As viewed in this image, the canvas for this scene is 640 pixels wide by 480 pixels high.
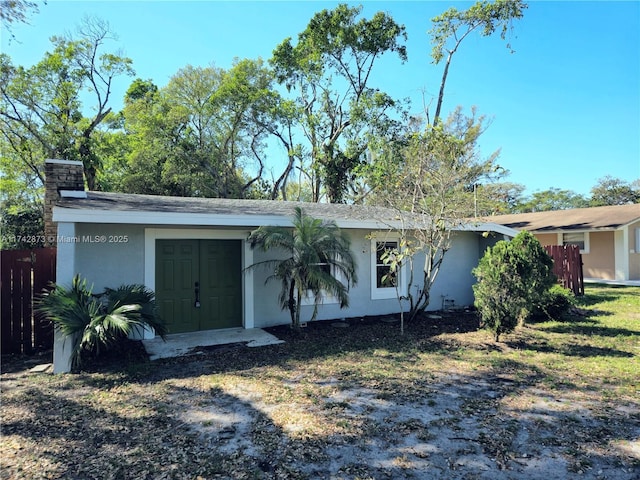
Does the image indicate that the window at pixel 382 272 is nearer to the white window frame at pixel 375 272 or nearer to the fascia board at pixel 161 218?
the white window frame at pixel 375 272

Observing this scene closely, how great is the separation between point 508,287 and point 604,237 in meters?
15.3

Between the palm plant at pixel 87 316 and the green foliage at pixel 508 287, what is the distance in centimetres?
584

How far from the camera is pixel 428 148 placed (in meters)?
7.98

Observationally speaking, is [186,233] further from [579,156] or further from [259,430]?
[579,156]

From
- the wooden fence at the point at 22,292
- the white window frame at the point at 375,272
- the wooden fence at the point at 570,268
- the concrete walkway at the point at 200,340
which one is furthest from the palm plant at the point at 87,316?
the wooden fence at the point at 570,268

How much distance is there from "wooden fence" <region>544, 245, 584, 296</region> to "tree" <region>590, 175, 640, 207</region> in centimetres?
3204

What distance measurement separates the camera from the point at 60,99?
19.9 metres

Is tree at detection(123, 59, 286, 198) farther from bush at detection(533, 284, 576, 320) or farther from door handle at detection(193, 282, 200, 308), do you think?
bush at detection(533, 284, 576, 320)

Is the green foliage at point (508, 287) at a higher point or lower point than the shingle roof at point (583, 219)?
lower

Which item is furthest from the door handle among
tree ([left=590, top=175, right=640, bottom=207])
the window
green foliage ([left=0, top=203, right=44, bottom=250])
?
tree ([left=590, top=175, right=640, bottom=207])

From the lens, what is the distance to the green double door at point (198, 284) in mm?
7352

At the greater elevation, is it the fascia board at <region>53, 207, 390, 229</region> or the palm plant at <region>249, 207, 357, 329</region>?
the fascia board at <region>53, 207, 390, 229</region>

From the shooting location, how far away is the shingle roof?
1686 centimetres

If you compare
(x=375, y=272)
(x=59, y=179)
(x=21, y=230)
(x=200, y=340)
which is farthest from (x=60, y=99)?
(x=375, y=272)
